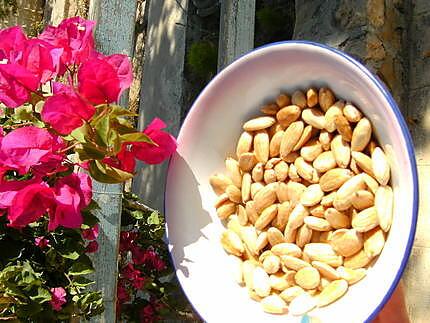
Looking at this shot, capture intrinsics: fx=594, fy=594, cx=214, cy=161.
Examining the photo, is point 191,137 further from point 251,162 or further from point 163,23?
point 163,23

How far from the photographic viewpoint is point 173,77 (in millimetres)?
1992

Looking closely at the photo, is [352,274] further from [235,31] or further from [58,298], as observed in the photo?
[235,31]

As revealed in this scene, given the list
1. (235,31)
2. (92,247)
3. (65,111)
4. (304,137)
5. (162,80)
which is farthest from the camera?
(162,80)

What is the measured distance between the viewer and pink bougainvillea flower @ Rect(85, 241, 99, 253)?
76 cm

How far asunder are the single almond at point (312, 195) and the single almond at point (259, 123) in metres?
0.09

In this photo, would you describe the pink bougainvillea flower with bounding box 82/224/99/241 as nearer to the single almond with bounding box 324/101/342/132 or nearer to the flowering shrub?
the flowering shrub

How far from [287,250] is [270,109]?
0.16 metres

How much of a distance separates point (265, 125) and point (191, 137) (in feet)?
0.31

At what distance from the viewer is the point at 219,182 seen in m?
0.71

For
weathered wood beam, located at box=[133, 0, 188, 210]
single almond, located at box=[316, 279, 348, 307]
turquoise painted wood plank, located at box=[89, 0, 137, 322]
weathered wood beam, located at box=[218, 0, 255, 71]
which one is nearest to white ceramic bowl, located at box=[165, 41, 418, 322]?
single almond, located at box=[316, 279, 348, 307]

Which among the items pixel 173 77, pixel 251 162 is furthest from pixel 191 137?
pixel 173 77

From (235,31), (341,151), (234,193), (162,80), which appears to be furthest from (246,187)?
(162,80)

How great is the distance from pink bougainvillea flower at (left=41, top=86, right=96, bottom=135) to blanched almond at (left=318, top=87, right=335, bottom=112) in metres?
0.25

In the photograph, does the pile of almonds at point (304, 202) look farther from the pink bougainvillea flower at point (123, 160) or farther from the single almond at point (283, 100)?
the pink bougainvillea flower at point (123, 160)
